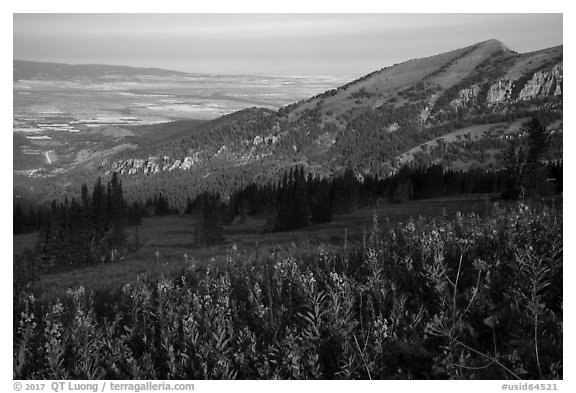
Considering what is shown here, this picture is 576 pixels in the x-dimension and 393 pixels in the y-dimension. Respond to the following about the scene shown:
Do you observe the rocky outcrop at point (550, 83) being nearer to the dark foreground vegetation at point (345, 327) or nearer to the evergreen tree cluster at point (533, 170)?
the evergreen tree cluster at point (533, 170)

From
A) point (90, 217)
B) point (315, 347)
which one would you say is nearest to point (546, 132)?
point (315, 347)

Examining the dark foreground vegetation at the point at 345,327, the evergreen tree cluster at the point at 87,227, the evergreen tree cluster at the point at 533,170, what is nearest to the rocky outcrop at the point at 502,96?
the evergreen tree cluster at the point at 533,170

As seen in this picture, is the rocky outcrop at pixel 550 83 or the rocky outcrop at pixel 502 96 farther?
the rocky outcrop at pixel 502 96

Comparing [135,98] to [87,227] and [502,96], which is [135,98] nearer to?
[87,227]

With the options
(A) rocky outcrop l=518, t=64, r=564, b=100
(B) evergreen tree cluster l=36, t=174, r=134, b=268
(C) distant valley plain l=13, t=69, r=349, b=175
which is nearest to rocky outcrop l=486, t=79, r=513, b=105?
(A) rocky outcrop l=518, t=64, r=564, b=100

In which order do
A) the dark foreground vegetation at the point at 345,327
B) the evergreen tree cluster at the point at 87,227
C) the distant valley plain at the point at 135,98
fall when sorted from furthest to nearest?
the evergreen tree cluster at the point at 87,227 < the distant valley plain at the point at 135,98 < the dark foreground vegetation at the point at 345,327

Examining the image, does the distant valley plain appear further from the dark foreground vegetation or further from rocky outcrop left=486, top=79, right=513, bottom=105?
rocky outcrop left=486, top=79, right=513, bottom=105

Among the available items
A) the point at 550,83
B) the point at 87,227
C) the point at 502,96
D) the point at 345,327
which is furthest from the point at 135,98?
the point at 502,96
